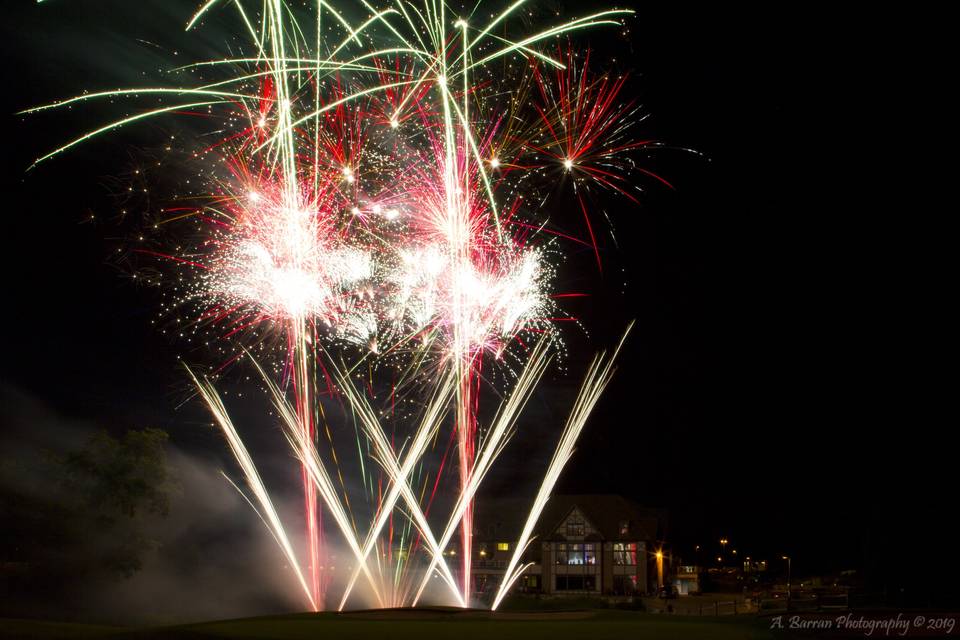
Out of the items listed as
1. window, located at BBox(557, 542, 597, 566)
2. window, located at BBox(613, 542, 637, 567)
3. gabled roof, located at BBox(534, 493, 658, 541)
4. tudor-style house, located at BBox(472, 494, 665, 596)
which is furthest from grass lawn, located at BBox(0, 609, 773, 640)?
gabled roof, located at BBox(534, 493, 658, 541)

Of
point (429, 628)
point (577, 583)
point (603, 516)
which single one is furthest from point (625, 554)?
point (429, 628)

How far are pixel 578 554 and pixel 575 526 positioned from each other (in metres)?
2.03

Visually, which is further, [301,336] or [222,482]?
[222,482]

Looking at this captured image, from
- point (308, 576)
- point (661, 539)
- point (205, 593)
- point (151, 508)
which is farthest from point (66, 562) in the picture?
point (661, 539)

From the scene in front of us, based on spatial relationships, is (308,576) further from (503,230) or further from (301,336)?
(503,230)

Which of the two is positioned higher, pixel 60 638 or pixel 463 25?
pixel 463 25

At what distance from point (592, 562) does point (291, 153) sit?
49.2 metres

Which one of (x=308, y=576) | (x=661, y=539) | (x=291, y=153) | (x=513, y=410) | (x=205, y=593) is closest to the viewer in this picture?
Result: (x=291, y=153)

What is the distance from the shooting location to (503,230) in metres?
19.1

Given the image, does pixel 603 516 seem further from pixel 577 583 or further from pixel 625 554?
pixel 577 583

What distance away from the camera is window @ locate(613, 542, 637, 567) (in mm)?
59656

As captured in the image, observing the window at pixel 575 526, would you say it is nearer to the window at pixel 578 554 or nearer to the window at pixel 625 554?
the window at pixel 578 554

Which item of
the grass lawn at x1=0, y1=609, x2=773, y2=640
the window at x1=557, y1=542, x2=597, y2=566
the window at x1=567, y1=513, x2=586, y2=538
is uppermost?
the window at x1=567, y1=513, x2=586, y2=538

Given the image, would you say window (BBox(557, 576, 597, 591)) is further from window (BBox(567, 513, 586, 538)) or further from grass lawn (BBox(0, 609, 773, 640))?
grass lawn (BBox(0, 609, 773, 640))
